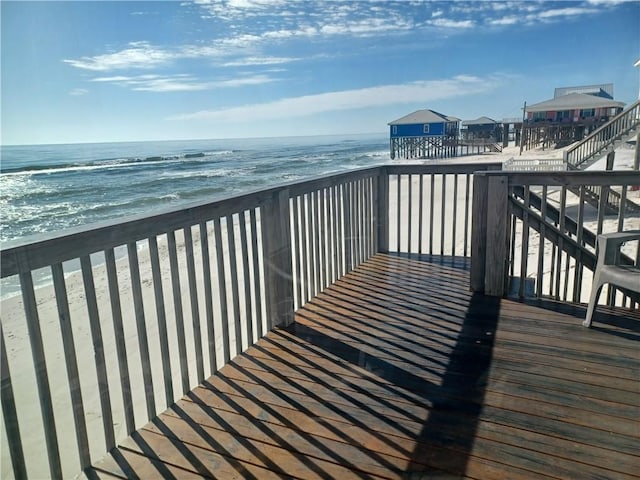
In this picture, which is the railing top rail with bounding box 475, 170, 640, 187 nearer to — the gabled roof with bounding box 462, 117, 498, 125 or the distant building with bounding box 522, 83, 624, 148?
the distant building with bounding box 522, 83, 624, 148

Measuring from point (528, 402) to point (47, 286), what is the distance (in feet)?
26.3

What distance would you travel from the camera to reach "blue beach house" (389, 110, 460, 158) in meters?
43.6

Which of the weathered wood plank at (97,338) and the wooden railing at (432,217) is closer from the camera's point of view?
the weathered wood plank at (97,338)

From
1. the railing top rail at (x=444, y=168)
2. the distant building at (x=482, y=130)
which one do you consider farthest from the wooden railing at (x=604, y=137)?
the distant building at (x=482, y=130)

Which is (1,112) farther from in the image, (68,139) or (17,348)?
(68,139)

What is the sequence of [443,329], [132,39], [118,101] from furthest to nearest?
1. [118,101]
2. [132,39]
3. [443,329]

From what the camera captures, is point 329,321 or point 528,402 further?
point 329,321

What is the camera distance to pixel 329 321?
9.45 feet

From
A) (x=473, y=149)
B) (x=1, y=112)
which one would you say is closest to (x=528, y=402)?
(x=1, y=112)

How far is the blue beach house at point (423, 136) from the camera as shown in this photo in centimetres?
4364

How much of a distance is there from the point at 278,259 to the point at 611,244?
77.8 inches

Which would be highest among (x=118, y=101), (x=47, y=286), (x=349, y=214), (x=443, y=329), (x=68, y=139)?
(x=118, y=101)

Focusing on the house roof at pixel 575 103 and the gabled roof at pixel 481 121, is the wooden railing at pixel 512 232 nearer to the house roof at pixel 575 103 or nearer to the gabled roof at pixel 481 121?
the house roof at pixel 575 103

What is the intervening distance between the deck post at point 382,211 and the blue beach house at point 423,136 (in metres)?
38.7
